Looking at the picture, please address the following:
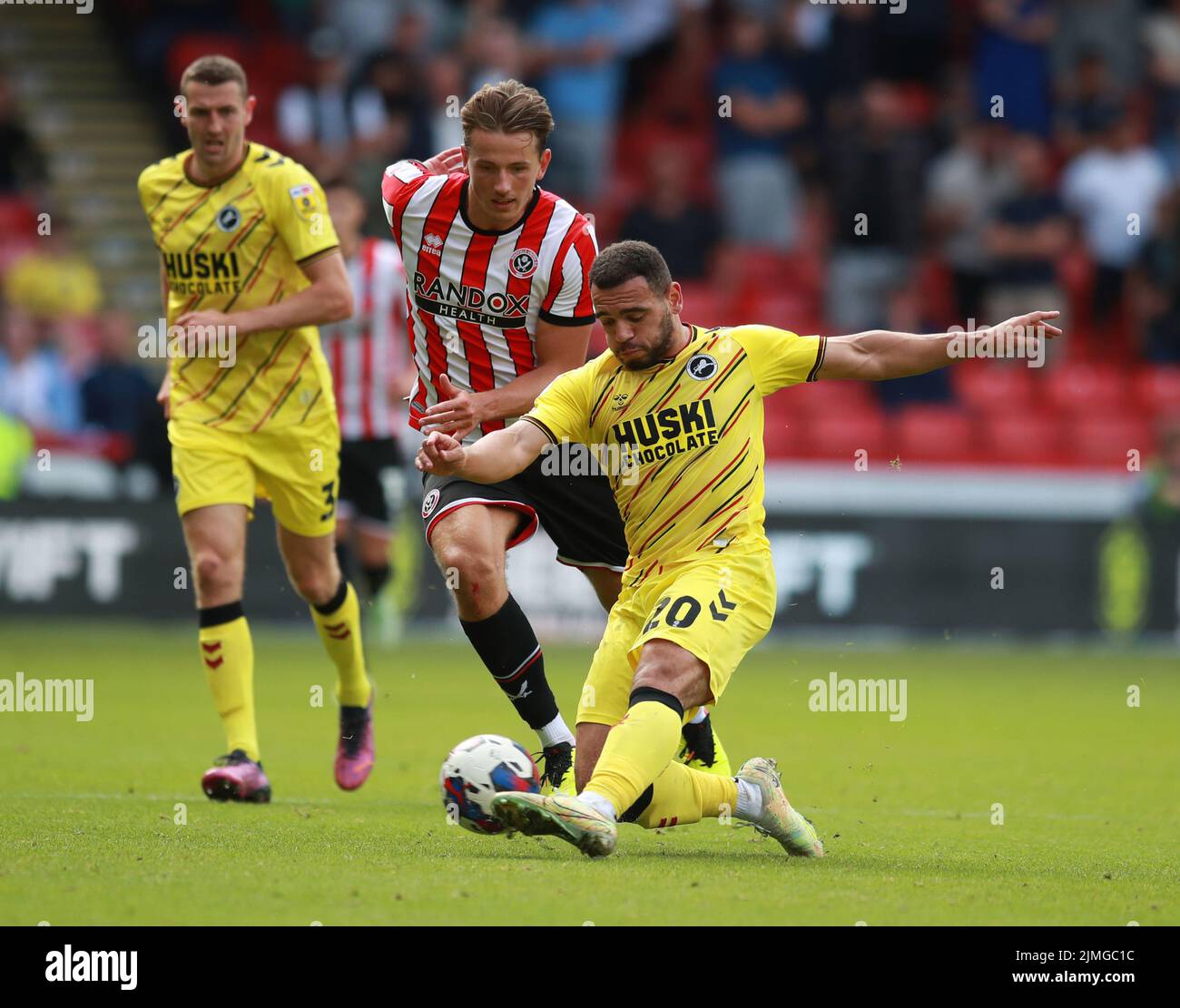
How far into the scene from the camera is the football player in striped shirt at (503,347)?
6.67 m

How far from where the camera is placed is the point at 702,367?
634 centimetres

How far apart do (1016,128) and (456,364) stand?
12.5m

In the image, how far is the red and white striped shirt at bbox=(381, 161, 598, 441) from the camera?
697cm

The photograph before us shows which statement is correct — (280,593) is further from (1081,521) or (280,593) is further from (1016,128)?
(1016,128)

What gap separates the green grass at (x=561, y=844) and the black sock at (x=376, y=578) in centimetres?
67

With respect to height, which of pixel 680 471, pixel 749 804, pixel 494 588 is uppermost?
pixel 680 471

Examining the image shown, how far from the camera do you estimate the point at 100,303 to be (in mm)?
19078

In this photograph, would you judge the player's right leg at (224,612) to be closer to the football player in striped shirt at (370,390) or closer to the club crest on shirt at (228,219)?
the club crest on shirt at (228,219)

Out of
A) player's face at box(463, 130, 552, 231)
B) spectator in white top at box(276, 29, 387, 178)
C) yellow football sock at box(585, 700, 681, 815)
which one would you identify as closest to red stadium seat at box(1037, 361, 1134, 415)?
spectator in white top at box(276, 29, 387, 178)

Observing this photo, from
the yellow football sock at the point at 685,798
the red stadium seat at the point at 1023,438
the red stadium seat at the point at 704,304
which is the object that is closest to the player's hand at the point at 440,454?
the yellow football sock at the point at 685,798

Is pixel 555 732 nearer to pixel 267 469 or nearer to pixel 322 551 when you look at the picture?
pixel 322 551

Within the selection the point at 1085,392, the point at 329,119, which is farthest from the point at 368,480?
the point at 1085,392

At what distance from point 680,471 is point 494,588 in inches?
33.0
